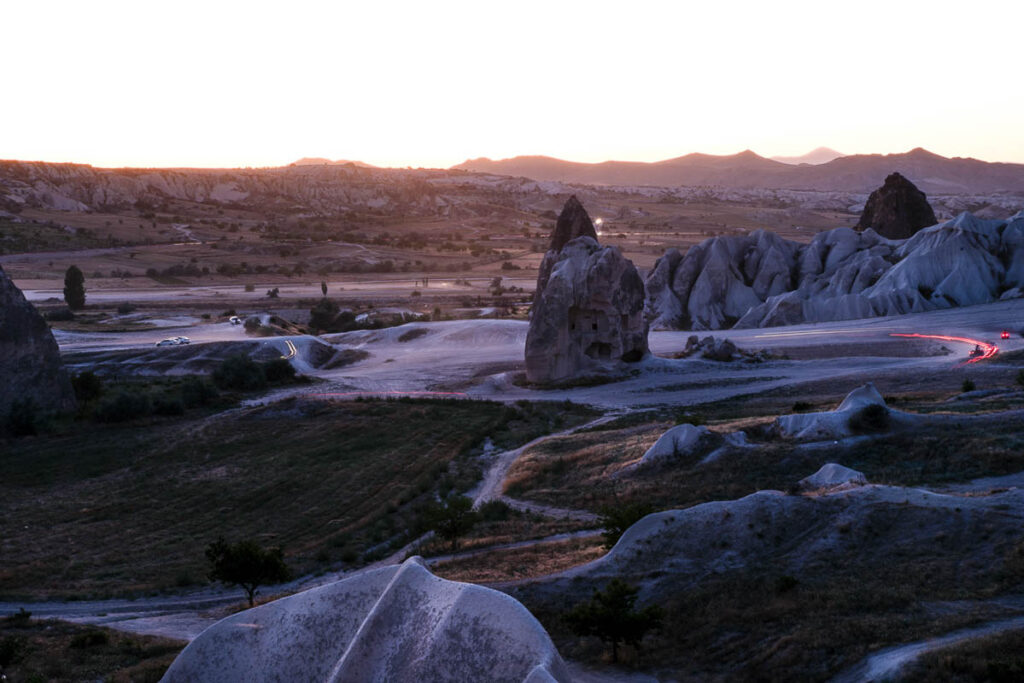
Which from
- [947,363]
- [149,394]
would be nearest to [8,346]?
[149,394]

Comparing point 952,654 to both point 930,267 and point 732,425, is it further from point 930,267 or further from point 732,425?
point 930,267

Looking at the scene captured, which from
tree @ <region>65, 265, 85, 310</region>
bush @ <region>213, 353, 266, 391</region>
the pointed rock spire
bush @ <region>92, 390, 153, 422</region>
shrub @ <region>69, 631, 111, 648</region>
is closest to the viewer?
shrub @ <region>69, 631, 111, 648</region>

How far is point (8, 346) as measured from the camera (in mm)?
38031

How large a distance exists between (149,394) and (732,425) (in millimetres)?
28012

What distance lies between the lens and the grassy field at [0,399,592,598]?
23.4 metres

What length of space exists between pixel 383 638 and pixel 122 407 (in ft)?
107

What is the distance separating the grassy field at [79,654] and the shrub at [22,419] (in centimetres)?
2093

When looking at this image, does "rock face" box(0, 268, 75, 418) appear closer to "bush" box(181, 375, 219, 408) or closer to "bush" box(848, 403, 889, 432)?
"bush" box(181, 375, 219, 408)

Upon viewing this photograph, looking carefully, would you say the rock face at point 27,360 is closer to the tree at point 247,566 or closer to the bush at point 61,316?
the tree at point 247,566

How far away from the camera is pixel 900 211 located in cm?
8894

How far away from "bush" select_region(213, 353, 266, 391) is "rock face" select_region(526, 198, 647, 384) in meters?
15.3

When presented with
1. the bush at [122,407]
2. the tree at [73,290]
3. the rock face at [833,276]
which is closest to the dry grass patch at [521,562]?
the bush at [122,407]

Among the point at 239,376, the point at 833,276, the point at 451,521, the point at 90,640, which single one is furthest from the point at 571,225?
the point at 90,640

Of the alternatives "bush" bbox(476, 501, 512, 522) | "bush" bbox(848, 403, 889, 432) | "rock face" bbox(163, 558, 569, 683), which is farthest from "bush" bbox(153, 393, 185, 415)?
"rock face" bbox(163, 558, 569, 683)
